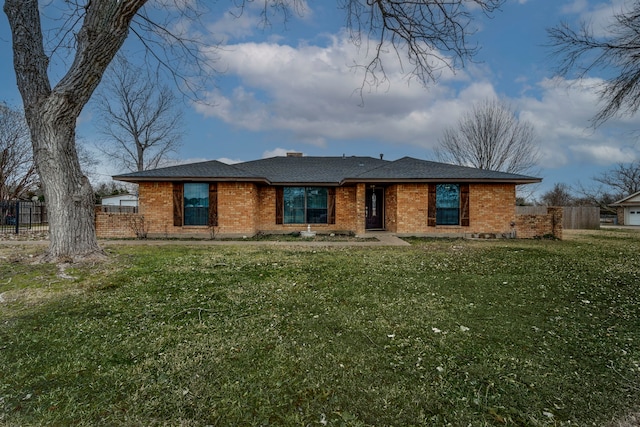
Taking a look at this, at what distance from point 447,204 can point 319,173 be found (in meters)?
5.99

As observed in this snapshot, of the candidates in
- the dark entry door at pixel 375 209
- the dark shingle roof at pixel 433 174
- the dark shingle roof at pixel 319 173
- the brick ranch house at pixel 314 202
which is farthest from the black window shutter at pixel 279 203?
the dark entry door at pixel 375 209

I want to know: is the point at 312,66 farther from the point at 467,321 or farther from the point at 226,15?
the point at 467,321

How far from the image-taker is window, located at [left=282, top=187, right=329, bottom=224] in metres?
14.0

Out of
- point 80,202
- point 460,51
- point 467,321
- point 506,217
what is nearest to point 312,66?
point 460,51

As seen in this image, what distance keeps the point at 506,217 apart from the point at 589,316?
997cm

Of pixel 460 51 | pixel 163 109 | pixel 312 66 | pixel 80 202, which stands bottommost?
pixel 80 202

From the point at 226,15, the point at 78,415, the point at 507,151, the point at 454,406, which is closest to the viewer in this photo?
the point at 78,415

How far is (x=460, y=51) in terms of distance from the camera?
591 centimetres

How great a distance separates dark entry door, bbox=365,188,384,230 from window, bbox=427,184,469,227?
2.62m

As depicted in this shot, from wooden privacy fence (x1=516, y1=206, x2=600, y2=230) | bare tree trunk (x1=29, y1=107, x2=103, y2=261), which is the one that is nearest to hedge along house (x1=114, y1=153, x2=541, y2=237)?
bare tree trunk (x1=29, y1=107, x2=103, y2=261)

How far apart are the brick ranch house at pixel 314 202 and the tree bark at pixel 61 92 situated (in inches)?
235

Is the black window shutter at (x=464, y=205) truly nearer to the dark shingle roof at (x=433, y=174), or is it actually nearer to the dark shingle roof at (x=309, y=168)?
the dark shingle roof at (x=433, y=174)

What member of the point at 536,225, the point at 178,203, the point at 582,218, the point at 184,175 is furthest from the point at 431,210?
the point at 582,218

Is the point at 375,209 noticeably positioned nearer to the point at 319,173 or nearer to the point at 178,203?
the point at 319,173
